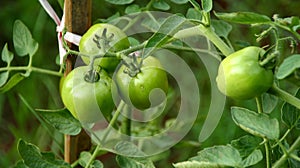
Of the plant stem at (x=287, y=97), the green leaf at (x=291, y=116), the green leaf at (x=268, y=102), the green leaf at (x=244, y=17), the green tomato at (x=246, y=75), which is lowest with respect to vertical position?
the green leaf at (x=268, y=102)

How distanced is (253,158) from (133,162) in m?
0.18

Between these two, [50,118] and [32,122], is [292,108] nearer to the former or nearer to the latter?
[50,118]

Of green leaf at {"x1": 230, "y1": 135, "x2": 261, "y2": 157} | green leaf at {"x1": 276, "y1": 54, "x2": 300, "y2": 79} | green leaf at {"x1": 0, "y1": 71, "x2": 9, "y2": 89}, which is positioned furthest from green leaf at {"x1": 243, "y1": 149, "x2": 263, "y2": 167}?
green leaf at {"x1": 0, "y1": 71, "x2": 9, "y2": 89}

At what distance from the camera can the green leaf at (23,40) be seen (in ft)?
3.66

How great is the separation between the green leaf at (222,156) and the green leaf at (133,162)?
95 mm

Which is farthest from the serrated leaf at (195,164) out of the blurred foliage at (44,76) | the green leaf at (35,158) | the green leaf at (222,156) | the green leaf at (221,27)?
the blurred foliage at (44,76)

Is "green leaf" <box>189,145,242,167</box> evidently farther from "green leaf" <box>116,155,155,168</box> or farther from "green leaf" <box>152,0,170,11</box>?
"green leaf" <box>152,0,170,11</box>

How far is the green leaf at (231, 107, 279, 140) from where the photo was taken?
0.79 meters

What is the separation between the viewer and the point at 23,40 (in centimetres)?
113


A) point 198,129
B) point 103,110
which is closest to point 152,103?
point 103,110

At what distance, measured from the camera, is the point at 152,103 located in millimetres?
882

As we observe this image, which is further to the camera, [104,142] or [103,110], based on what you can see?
[104,142]

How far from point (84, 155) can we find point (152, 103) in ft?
0.62

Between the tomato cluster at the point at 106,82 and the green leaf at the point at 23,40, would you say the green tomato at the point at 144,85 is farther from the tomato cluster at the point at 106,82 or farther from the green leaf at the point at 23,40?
the green leaf at the point at 23,40
